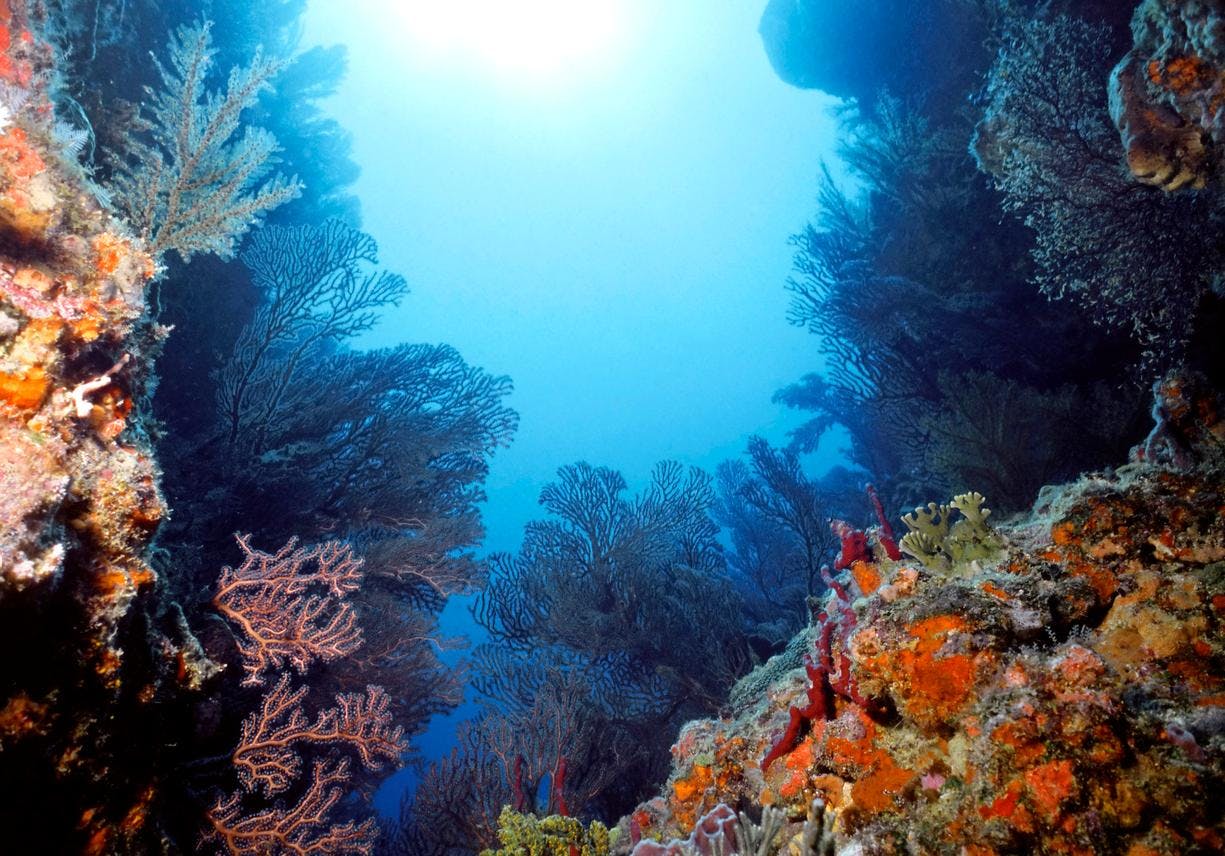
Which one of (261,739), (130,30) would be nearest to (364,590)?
(261,739)

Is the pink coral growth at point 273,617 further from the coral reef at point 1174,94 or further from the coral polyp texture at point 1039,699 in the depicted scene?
the coral reef at point 1174,94

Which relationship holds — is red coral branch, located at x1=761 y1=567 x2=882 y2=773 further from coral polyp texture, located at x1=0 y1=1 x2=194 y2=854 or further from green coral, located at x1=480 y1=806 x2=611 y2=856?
coral polyp texture, located at x1=0 y1=1 x2=194 y2=854

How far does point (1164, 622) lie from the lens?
1896mm

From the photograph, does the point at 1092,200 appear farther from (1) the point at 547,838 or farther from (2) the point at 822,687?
(1) the point at 547,838

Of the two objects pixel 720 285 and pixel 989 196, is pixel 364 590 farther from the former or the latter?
pixel 720 285

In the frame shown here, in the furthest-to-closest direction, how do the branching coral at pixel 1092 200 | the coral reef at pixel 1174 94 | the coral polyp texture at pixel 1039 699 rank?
the branching coral at pixel 1092 200, the coral reef at pixel 1174 94, the coral polyp texture at pixel 1039 699

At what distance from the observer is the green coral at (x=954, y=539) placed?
285cm

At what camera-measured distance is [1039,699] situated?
1.69 meters

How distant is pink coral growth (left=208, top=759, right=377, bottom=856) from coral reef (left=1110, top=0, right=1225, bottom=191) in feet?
21.3

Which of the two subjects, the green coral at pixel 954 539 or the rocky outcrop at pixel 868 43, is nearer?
the green coral at pixel 954 539

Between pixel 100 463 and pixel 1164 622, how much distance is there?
3.91m

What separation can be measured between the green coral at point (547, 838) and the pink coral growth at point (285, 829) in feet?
4.13

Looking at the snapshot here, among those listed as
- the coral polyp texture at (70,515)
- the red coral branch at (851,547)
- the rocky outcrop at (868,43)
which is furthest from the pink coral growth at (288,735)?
the rocky outcrop at (868,43)

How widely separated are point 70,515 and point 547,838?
2566 millimetres
